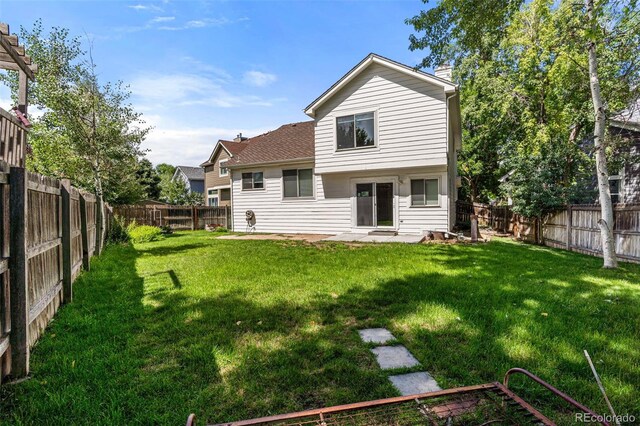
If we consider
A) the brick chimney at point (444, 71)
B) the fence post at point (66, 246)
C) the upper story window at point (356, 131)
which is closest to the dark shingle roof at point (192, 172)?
the upper story window at point (356, 131)

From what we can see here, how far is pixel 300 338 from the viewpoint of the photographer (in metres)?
3.16

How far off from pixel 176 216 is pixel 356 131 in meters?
12.0

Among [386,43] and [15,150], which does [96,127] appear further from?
[386,43]

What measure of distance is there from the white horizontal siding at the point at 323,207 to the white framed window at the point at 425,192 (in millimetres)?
146

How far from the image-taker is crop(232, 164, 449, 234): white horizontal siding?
11312 mm

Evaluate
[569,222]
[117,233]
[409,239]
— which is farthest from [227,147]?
[569,222]

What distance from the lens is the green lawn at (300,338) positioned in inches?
86.1

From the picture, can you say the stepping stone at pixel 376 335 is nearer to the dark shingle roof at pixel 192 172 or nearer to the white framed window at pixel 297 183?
the white framed window at pixel 297 183

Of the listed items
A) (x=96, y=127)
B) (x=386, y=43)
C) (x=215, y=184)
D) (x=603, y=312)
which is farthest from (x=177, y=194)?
(x=603, y=312)

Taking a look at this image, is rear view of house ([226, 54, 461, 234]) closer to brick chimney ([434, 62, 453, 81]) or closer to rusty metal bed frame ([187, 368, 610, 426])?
brick chimney ([434, 62, 453, 81])

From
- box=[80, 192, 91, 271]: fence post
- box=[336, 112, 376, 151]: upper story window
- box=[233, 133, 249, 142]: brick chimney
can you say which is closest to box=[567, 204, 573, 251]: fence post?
box=[336, 112, 376, 151]: upper story window

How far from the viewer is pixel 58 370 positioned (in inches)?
100

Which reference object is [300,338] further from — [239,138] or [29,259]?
[239,138]

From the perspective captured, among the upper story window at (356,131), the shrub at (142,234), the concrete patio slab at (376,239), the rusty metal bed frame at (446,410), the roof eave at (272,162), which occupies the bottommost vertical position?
the rusty metal bed frame at (446,410)
